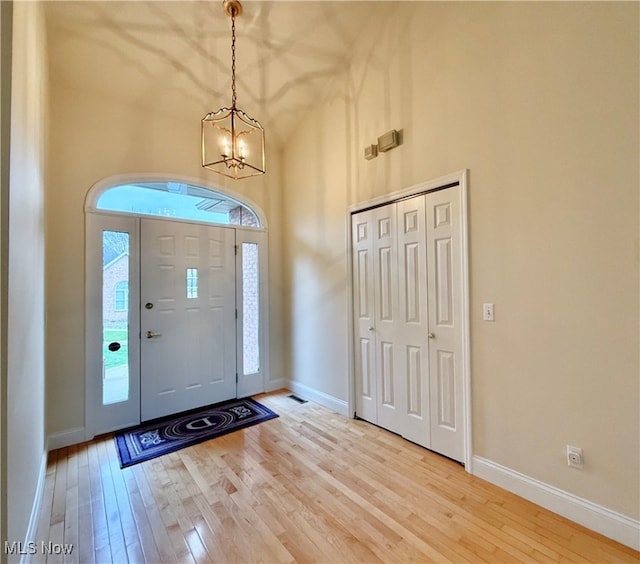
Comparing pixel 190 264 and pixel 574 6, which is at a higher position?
pixel 574 6

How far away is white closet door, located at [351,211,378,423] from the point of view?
122 inches

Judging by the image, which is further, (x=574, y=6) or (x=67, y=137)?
(x=67, y=137)

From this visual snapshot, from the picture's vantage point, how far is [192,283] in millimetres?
3535

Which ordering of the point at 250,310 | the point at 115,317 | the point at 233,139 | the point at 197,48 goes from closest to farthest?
1. the point at 233,139
2. the point at 197,48
3. the point at 115,317
4. the point at 250,310

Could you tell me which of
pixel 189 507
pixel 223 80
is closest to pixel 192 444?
pixel 189 507

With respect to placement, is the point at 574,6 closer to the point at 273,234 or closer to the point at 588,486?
the point at 588,486

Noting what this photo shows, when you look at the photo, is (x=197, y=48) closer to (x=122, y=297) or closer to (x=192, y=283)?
(x=192, y=283)

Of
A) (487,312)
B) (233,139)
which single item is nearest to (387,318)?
(487,312)

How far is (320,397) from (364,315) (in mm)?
1210

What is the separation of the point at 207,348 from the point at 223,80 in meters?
2.94

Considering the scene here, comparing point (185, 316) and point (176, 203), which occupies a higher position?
point (176, 203)

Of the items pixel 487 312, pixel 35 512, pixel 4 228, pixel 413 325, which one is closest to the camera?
pixel 4 228

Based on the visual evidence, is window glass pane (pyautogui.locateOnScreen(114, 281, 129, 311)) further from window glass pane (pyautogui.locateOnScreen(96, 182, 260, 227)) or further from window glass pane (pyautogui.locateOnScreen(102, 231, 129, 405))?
window glass pane (pyautogui.locateOnScreen(96, 182, 260, 227))

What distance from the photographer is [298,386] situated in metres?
4.00
